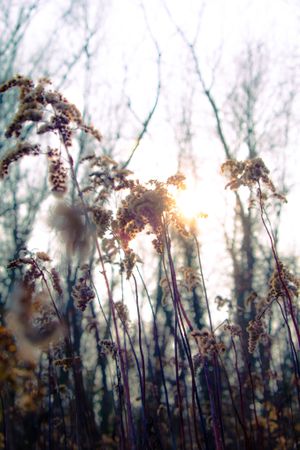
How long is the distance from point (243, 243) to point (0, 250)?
25.9 ft

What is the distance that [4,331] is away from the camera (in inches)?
114

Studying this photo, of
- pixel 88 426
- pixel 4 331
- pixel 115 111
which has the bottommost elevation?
pixel 88 426

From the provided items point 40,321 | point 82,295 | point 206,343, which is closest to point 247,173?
point 206,343

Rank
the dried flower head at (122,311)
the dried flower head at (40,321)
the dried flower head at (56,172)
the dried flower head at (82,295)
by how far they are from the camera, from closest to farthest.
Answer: the dried flower head at (56,172), the dried flower head at (82,295), the dried flower head at (122,311), the dried flower head at (40,321)

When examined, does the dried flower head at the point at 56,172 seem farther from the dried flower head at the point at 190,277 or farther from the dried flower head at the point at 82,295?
the dried flower head at the point at 190,277

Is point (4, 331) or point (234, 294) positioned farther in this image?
point (234, 294)

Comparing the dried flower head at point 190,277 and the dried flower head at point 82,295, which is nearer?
the dried flower head at point 82,295

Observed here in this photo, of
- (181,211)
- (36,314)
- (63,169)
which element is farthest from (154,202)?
(36,314)

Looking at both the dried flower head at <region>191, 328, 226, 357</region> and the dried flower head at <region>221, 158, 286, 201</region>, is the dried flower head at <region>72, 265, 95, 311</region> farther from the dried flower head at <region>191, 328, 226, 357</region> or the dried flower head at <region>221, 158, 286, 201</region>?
the dried flower head at <region>221, 158, 286, 201</region>

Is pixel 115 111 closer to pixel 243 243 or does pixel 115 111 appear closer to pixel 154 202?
pixel 243 243

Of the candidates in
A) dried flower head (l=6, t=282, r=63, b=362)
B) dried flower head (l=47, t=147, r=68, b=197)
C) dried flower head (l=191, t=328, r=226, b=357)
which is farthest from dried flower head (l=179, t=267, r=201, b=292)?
dried flower head (l=47, t=147, r=68, b=197)

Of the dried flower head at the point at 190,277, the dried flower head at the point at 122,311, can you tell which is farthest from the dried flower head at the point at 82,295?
the dried flower head at the point at 190,277

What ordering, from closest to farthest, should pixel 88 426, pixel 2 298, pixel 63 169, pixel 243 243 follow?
pixel 63 169 → pixel 88 426 → pixel 2 298 → pixel 243 243

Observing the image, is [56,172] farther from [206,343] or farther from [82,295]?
[206,343]
